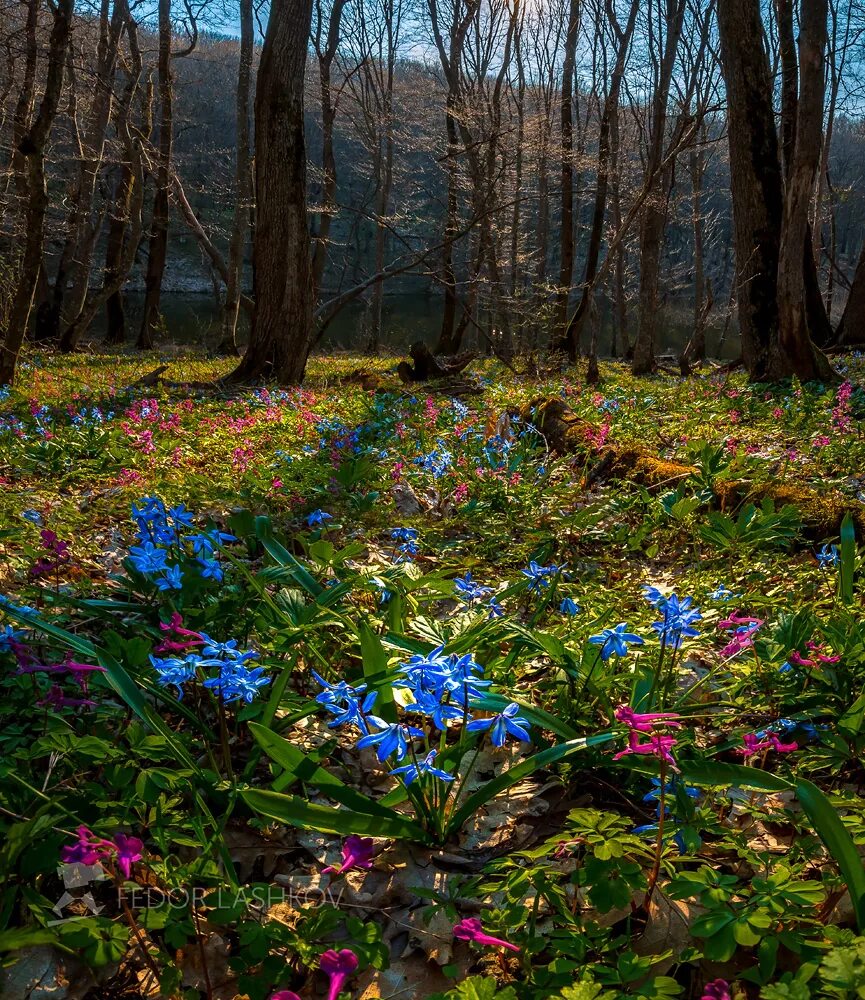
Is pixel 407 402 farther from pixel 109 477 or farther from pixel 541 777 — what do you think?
pixel 541 777

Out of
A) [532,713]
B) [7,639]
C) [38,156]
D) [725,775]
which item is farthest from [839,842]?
[38,156]

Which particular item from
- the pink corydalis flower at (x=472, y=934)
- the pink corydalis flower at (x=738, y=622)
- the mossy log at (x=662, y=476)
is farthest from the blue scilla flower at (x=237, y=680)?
the mossy log at (x=662, y=476)

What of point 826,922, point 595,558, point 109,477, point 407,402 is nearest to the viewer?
point 826,922

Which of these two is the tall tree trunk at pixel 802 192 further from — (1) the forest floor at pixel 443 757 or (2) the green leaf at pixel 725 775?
(2) the green leaf at pixel 725 775

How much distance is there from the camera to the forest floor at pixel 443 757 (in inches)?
47.2

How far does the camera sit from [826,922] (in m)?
1.26

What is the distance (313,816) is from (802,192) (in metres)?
7.57

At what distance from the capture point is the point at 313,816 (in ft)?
4.39

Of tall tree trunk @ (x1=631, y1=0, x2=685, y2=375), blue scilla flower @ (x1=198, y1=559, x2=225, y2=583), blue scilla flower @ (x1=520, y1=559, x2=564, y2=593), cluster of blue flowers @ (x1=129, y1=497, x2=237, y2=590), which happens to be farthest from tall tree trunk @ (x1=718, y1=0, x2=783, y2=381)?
blue scilla flower @ (x1=198, y1=559, x2=225, y2=583)

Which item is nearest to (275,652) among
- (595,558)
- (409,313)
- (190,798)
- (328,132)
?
(190,798)

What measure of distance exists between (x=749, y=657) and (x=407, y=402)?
5.92m

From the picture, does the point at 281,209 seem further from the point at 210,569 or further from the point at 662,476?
the point at 210,569

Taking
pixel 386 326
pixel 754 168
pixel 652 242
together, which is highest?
pixel 386 326

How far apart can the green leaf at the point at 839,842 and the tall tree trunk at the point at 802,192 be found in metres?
7.01
